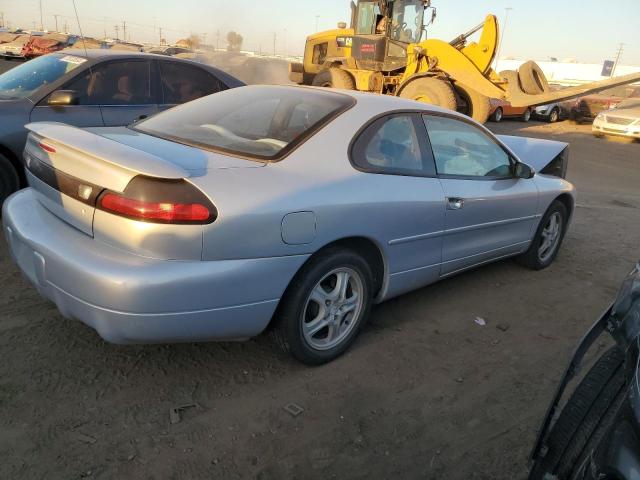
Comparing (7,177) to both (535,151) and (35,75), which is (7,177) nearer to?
(35,75)

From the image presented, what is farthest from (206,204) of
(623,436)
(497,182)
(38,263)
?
(497,182)

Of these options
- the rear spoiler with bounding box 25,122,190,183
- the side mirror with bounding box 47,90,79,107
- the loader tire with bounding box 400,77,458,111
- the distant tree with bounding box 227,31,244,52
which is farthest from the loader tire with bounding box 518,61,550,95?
the distant tree with bounding box 227,31,244,52

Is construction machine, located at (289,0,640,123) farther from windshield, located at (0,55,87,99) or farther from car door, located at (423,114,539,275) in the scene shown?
windshield, located at (0,55,87,99)

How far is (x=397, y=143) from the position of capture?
10.8 feet

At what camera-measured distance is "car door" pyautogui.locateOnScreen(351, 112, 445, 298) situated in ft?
9.95

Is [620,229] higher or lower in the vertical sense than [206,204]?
lower

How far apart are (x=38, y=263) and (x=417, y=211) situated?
2.08m

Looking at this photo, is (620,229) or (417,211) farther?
(620,229)

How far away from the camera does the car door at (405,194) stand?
303 cm

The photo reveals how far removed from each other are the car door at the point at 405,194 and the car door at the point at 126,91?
2.86 m

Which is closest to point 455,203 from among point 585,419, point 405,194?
point 405,194

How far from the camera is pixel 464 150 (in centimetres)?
387

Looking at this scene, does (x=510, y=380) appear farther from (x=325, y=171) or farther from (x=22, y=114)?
(x=22, y=114)

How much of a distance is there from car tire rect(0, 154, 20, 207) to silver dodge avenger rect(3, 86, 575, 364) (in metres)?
1.71
